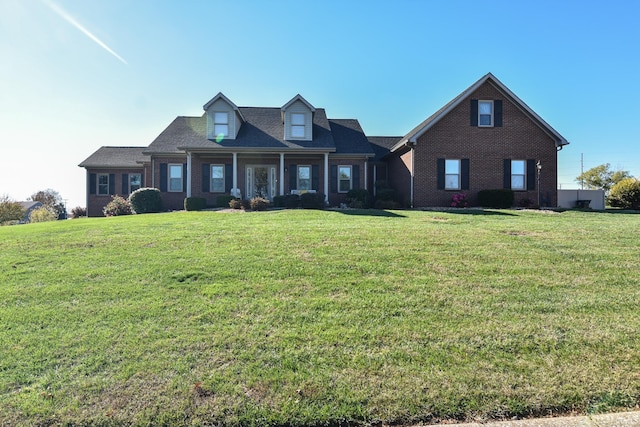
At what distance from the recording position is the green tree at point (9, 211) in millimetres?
27266

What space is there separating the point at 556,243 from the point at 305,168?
14.7 m

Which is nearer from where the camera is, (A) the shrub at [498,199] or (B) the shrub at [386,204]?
(A) the shrub at [498,199]

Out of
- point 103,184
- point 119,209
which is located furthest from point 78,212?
point 119,209

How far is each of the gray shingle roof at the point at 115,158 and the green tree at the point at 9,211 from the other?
873 cm

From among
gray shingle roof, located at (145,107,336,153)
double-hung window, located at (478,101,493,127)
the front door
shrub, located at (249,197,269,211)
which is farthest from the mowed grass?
the front door

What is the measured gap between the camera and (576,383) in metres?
3.28

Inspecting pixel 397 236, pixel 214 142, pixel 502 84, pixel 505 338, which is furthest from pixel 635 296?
pixel 214 142

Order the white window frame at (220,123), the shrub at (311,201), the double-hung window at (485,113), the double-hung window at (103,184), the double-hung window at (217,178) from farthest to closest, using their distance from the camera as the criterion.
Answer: the double-hung window at (103,184) < the double-hung window at (217,178) < the white window frame at (220,123) < the double-hung window at (485,113) < the shrub at (311,201)

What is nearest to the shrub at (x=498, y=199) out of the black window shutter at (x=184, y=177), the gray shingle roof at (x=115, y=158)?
the black window shutter at (x=184, y=177)

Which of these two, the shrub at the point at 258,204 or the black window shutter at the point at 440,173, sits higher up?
the black window shutter at the point at 440,173

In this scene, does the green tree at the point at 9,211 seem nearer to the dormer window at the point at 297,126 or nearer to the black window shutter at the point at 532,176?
the dormer window at the point at 297,126

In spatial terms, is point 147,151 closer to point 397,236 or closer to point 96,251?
point 96,251

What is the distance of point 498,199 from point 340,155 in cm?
834

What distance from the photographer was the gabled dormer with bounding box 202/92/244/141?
66.1 feet
